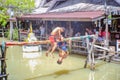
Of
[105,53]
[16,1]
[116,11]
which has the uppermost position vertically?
[16,1]

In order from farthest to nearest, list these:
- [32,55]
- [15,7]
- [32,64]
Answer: [15,7] → [32,55] → [32,64]

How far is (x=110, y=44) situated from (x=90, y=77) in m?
4.92

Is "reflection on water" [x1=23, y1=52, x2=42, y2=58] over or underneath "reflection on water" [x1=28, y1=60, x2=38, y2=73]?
over

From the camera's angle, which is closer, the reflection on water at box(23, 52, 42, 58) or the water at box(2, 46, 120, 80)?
the water at box(2, 46, 120, 80)

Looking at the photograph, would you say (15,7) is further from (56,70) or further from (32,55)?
(56,70)

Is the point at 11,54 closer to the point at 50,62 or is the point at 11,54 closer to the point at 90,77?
the point at 50,62

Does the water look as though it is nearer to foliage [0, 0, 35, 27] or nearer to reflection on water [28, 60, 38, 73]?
reflection on water [28, 60, 38, 73]

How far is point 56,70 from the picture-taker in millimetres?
13727

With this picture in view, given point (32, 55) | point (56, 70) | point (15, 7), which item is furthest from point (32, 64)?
point (15, 7)

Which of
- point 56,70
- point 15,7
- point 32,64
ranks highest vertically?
point 15,7

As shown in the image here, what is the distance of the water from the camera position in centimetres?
1226

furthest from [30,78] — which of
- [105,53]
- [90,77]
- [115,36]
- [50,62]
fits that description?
[115,36]

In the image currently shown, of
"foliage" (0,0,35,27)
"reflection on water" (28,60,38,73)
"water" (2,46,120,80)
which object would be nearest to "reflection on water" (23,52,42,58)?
"water" (2,46,120,80)

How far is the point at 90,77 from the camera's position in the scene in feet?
39.8
